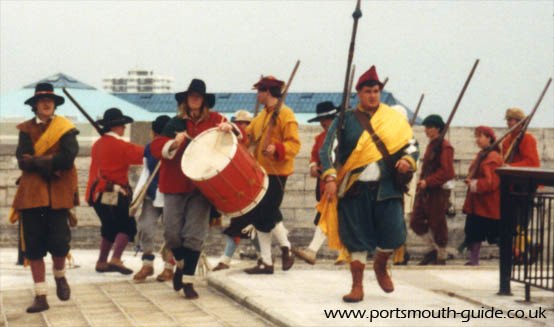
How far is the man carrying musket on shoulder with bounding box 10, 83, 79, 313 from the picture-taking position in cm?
793

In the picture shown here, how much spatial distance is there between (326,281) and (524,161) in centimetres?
374

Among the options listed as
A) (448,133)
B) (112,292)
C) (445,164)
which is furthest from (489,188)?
Result: (112,292)

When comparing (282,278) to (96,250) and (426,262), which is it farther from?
(96,250)

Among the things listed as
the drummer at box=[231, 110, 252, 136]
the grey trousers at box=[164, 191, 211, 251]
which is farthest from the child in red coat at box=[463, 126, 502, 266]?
the grey trousers at box=[164, 191, 211, 251]

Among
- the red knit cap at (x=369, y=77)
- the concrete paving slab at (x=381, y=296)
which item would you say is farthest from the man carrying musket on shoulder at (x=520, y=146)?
the red knit cap at (x=369, y=77)

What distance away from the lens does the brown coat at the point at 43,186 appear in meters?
7.93

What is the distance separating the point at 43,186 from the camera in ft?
26.1

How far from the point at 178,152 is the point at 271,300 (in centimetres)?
164

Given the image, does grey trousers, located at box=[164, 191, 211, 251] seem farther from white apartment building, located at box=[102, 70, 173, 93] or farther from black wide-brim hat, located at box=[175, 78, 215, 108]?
white apartment building, located at box=[102, 70, 173, 93]

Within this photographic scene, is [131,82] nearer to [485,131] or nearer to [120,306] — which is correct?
[485,131]

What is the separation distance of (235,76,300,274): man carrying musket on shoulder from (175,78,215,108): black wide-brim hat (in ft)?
2.69

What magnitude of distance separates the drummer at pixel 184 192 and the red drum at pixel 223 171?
0.23m

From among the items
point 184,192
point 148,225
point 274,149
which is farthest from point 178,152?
point 148,225

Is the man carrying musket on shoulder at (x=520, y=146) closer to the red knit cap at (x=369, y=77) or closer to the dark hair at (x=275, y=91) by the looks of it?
the dark hair at (x=275, y=91)
